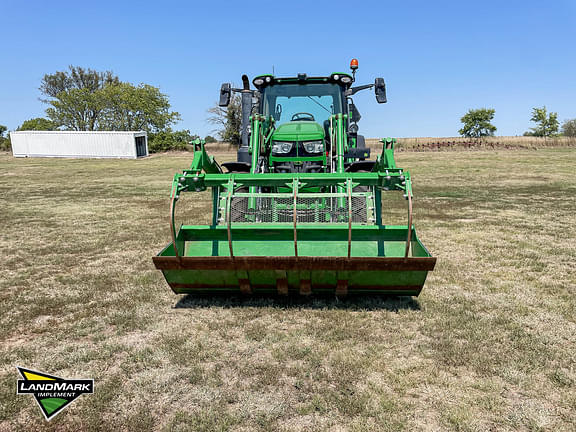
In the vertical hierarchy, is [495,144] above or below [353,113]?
below

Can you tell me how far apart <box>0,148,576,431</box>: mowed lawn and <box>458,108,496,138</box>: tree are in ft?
269

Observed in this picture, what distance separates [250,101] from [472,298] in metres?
4.58

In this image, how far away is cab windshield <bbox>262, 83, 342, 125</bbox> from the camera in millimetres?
7016

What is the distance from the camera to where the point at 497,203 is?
1080 centimetres

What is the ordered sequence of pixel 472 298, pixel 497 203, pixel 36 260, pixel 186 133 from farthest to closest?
pixel 186 133, pixel 497 203, pixel 36 260, pixel 472 298

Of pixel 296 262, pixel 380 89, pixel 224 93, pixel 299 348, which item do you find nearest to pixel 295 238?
pixel 296 262

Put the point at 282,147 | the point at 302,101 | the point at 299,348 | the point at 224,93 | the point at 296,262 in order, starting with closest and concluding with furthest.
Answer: the point at 299,348 → the point at 296,262 → the point at 282,147 → the point at 224,93 → the point at 302,101

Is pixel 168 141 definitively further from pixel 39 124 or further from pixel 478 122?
pixel 478 122

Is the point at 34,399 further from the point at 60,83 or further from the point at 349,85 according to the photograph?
the point at 60,83

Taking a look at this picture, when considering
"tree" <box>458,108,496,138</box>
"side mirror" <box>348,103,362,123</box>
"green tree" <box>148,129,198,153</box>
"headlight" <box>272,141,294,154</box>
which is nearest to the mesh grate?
"headlight" <box>272,141,294,154</box>

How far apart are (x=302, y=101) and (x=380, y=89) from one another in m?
1.32

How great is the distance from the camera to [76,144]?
38.2m

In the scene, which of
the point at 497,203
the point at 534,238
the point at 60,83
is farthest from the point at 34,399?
the point at 60,83

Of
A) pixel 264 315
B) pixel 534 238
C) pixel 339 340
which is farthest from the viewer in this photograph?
pixel 534 238
